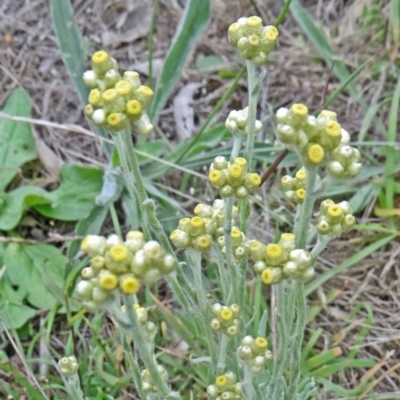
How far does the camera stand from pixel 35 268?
2199mm

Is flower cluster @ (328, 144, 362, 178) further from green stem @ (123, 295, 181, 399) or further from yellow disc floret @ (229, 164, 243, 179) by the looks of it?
green stem @ (123, 295, 181, 399)

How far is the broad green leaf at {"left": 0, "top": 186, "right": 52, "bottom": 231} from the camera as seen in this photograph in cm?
222

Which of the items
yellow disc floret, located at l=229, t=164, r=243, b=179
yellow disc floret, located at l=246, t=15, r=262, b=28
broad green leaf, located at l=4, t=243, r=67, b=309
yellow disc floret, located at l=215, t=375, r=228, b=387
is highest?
yellow disc floret, located at l=246, t=15, r=262, b=28

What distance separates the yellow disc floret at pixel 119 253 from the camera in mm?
875

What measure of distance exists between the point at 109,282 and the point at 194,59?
6.80ft

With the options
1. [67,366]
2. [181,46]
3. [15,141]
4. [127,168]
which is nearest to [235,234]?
[127,168]

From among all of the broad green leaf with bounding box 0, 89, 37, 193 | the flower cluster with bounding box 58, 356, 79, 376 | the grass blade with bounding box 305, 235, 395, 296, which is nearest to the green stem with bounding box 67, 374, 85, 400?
the flower cluster with bounding box 58, 356, 79, 376

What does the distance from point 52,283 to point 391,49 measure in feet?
5.55

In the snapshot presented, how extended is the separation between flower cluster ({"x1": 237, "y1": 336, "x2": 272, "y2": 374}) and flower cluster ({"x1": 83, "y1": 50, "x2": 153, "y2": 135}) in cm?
47

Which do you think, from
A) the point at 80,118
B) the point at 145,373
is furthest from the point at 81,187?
the point at 145,373

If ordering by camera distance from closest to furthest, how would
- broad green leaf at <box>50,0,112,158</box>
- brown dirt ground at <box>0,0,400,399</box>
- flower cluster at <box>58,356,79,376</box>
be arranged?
flower cluster at <box>58,356,79,376</box> → broad green leaf at <box>50,0,112,158</box> → brown dirt ground at <box>0,0,400,399</box>

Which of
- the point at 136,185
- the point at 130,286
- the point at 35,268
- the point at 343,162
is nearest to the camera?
the point at 130,286

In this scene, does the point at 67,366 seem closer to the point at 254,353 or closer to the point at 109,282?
the point at 254,353

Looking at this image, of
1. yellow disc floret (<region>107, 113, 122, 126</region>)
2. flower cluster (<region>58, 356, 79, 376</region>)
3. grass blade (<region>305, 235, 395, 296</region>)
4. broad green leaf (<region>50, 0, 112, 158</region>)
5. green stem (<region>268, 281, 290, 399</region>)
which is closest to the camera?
yellow disc floret (<region>107, 113, 122, 126</region>)
